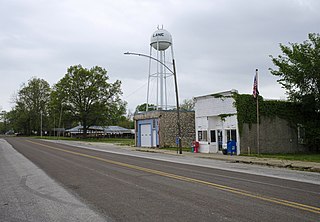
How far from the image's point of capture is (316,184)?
10.8 metres

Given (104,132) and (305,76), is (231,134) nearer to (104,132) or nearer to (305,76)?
(305,76)

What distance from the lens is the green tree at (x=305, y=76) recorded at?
28078 mm

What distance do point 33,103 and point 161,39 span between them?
74.8 meters

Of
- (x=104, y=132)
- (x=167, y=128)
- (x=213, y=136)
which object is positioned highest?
(x=104, y=132)

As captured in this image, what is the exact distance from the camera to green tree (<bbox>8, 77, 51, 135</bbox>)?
100750 millimetres

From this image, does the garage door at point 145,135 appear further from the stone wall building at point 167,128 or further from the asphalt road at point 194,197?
the asphalt road at point 194,197

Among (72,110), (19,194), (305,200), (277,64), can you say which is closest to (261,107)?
(277,64)

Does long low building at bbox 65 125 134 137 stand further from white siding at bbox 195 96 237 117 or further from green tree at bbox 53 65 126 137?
white siding at bbox 195 96 237 117

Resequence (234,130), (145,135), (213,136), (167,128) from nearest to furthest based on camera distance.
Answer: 1. (234,130)
2. (213,136)
3. (167,128)
4. (145,135)

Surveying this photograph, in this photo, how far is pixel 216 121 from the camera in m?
28.8

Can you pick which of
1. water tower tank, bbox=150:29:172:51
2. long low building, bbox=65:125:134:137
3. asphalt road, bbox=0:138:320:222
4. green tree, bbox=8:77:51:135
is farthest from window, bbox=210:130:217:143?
green tree, bbox=8:77:51:135

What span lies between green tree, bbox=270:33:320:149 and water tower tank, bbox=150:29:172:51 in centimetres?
1336

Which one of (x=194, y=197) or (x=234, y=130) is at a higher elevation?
(x=234, y=130)

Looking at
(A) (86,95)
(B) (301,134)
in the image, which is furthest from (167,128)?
(A) (86,95)
